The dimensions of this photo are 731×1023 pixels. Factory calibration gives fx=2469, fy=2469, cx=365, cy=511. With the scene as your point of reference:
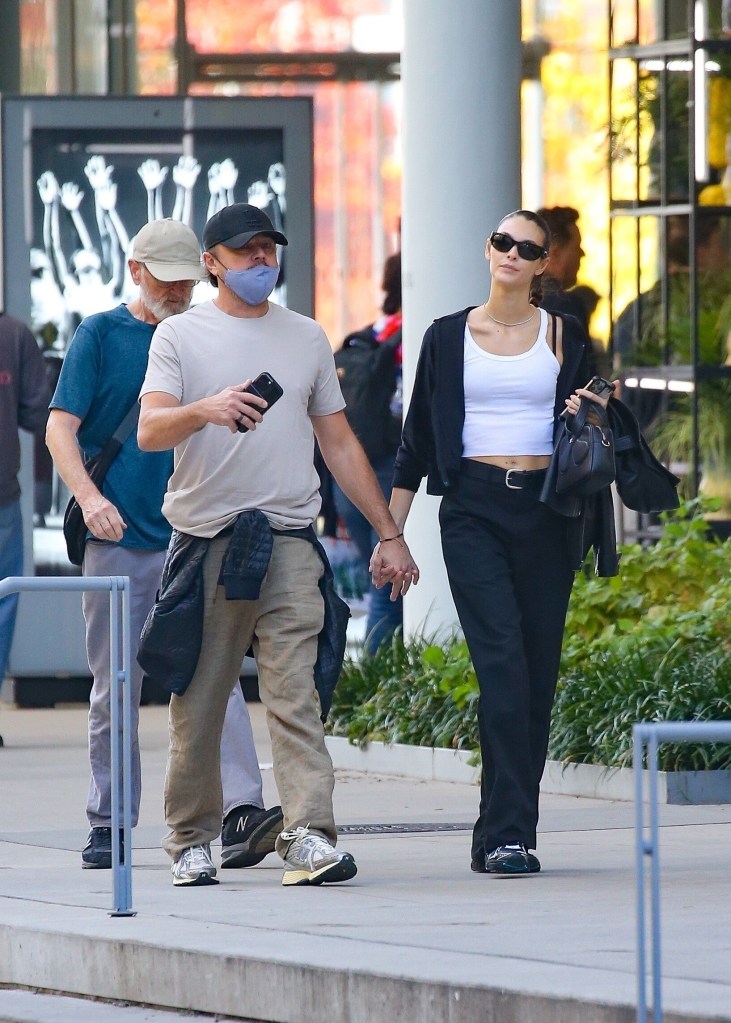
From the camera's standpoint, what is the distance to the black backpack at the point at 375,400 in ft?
38.1

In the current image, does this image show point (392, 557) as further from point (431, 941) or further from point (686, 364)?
point (686, 364)

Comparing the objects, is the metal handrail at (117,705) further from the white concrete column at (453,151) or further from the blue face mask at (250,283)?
the white concrete column at (453,151)

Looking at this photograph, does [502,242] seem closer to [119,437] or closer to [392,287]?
[119,437]

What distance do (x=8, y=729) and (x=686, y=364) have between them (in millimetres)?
3834

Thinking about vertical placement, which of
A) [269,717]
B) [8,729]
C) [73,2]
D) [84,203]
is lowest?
[8,729]

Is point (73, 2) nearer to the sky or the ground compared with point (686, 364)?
nearer to the sky

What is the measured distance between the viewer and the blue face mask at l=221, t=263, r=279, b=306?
258 inches

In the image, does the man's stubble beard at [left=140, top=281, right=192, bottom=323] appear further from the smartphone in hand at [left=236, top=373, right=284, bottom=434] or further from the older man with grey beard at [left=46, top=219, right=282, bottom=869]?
the smartphone in hand at [left=236, top=373, right=284, bottom=434]

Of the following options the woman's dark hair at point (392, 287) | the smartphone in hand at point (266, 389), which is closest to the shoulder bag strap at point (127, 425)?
the smartphone in hand at point (266, 389)

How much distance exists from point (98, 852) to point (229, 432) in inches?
52.3

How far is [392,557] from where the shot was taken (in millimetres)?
6797

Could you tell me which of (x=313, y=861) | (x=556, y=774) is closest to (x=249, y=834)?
(x=313, y=861)

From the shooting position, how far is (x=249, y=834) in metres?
7.00

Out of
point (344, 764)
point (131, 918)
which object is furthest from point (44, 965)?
Result: point (344, 764)
